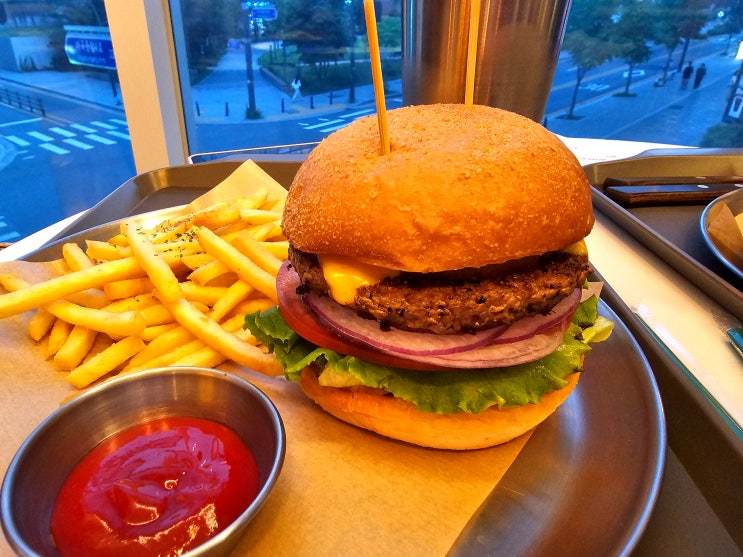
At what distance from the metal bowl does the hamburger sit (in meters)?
0.24

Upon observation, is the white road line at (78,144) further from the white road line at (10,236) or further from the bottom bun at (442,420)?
the bottom bun at (442,420)

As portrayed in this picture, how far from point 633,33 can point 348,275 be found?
15.5 ft

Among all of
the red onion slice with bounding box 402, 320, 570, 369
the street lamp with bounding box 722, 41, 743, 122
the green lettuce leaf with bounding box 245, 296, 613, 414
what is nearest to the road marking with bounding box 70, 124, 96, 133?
the green lettuce leaf with bounding box 245, 296, 613, 414

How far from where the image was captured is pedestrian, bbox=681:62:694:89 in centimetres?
522

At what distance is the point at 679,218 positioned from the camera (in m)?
3.52

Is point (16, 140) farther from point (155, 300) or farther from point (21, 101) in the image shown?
point (155, 300)

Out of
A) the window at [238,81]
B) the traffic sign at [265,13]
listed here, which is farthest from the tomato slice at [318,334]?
the traffic sign at [265,13]

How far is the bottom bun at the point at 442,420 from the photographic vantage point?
167cm

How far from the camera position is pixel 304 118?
219 inches

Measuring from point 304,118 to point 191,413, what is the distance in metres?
4.42

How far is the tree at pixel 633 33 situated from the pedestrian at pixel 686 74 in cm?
51

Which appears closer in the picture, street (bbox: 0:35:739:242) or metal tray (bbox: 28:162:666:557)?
metal tray (bbox: 28:162:666:557)

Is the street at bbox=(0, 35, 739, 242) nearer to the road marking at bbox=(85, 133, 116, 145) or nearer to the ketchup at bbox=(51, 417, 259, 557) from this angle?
the road marking at bbox=(85, 133, 116, 145)

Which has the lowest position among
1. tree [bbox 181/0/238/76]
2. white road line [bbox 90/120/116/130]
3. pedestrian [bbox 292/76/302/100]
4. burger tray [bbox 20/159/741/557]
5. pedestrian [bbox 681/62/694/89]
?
burger tray [bbox 20/159/741/557]
